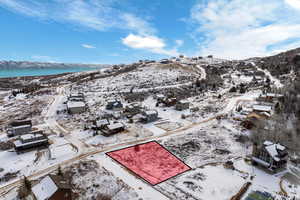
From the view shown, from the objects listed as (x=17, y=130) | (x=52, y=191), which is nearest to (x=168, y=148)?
(x=52, y=191)

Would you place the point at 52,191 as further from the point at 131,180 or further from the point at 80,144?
the point at 80,144

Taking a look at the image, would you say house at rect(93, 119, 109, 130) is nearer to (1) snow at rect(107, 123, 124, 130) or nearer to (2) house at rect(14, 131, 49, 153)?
(1) snow at rect(107, 123, 124, 130)

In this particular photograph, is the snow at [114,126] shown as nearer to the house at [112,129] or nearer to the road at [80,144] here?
the house at [112,129]

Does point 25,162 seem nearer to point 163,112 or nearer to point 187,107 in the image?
point 163,112

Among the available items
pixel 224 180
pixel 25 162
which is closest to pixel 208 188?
pixel 224 180

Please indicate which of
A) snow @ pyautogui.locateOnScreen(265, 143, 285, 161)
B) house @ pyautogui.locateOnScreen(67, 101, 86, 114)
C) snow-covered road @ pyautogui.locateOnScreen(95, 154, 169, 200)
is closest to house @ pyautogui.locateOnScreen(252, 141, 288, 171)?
snow @ pyautogui.locateOnScreen(265, 143, 285, 161)
